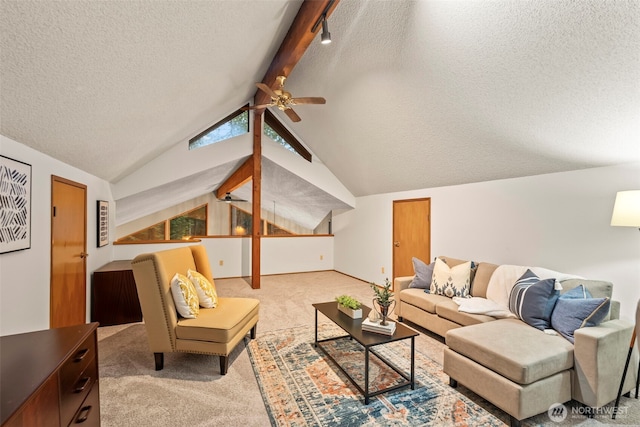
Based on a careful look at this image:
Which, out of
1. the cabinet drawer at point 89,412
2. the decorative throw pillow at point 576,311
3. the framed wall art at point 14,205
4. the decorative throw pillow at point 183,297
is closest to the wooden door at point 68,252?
the framed wall art at point 14,205

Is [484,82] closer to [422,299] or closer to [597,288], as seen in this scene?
[597,288]

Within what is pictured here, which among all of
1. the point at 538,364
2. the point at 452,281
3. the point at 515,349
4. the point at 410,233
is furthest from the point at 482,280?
the point at 410,233

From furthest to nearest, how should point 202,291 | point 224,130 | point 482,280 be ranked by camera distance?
point 224,130
point 482,280
point 202,291

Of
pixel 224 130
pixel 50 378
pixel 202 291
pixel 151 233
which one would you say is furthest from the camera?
pixel 151 233

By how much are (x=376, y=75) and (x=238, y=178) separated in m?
4.15

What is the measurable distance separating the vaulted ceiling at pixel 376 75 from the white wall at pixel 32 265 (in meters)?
0.12

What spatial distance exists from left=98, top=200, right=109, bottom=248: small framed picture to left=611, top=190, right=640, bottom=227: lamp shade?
533 centimetres

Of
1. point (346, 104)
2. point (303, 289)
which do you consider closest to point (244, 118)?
point (346, 104)

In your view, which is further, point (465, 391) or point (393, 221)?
point (393, 221)

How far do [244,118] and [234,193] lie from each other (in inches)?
143

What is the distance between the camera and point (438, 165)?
4.00 metres

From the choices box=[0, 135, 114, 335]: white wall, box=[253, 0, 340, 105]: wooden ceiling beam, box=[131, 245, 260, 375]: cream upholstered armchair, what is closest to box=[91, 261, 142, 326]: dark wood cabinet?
box=[0, 135, 114, 335]: white wall

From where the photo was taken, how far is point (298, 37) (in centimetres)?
310

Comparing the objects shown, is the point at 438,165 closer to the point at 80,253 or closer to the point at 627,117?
the point at 627,117
